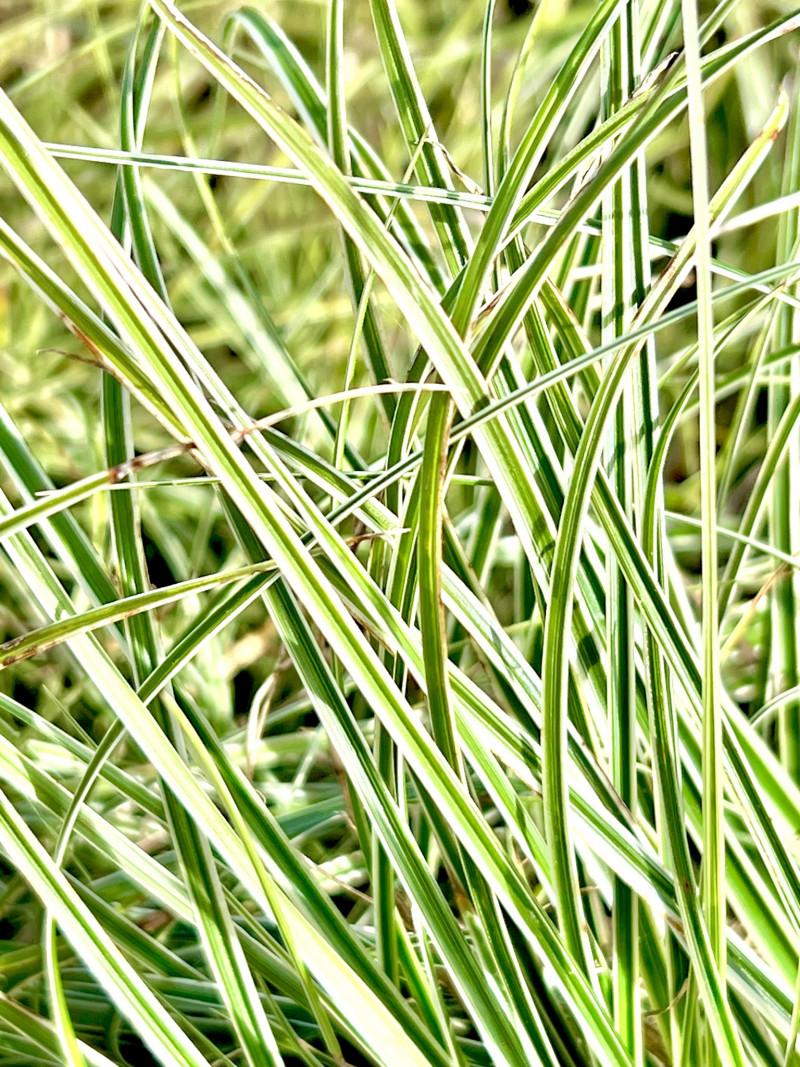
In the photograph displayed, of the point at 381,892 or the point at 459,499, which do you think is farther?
the point at 459,499

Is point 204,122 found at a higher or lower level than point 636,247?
higher

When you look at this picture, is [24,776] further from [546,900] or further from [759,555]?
[759,555]

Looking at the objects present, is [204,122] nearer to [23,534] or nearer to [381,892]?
[23,534]

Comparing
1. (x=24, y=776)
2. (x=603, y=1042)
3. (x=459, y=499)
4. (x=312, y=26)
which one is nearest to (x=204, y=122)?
(x=312, y=26)

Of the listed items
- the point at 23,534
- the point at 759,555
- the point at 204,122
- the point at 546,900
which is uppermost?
the point at 204,122

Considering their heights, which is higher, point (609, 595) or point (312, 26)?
point (312, 26)

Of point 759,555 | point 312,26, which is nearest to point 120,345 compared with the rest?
point 759,555

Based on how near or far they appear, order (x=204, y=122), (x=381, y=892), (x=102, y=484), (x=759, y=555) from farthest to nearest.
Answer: (x=204, y=122), (x=759, y=555), (x=381, y=892), (x=102, y=484)

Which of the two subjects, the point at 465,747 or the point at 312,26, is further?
the point at 312,26

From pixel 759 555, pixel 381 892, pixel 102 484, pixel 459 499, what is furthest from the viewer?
pixel 459 499
